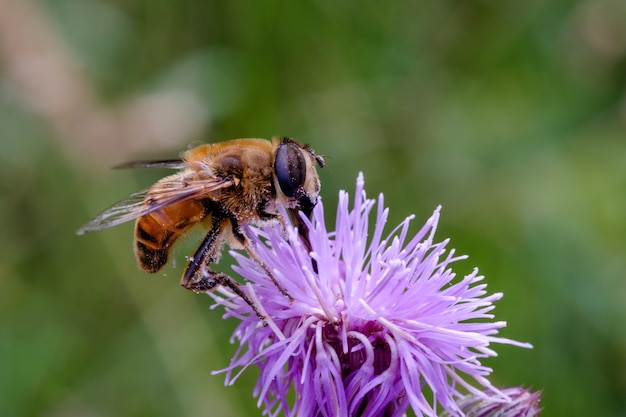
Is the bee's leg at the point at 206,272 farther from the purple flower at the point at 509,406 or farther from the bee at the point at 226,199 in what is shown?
the purple flower at the point at 509,406

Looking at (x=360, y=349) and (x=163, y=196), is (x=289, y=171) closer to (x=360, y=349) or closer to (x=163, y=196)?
(x=163, y=196)

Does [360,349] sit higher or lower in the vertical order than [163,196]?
lower

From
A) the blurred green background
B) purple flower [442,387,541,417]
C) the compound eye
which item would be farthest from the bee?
the blurred green background

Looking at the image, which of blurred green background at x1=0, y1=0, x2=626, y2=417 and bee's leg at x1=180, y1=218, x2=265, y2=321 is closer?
bee's leg at x1=180, y1=218, x2=265, y2=321

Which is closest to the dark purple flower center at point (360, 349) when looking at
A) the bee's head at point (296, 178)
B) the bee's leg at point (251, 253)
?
the bee's leg at point (251, 253)

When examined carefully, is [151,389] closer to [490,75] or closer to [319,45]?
[319,45]

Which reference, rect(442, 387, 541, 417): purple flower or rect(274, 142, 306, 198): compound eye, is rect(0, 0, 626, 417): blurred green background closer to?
rect(442, 387, 541, 417): purple flower

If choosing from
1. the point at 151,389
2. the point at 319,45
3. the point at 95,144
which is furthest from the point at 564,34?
the point at 151,389

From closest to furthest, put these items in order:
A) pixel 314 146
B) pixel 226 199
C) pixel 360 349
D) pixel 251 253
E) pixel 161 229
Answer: pixel 360 349, pixel 251 253, pixel 226 199, pixel 161 229, pixel 314 146

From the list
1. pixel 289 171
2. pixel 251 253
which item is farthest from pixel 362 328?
pixel 289 171
